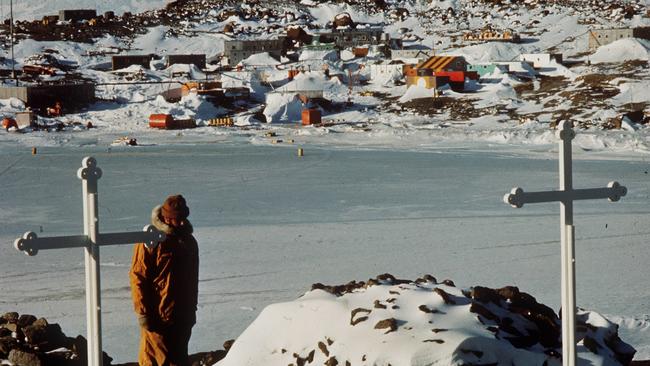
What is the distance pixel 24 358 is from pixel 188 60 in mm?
48811

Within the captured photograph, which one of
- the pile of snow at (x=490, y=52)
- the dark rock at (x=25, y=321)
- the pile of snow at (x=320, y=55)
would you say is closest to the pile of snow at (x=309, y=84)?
the pile of snow at (x=490, y=52)

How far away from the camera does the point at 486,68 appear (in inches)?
1745

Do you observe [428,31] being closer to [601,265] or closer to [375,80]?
[375,80]

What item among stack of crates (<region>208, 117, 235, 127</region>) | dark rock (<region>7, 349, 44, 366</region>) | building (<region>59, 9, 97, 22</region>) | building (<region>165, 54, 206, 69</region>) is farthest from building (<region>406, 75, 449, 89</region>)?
building (<region>59, 9, 97, 22</region>)

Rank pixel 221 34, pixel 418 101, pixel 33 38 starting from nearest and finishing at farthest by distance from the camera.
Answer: pixel 418 101 < pixel 33 38 < pixel 221 34

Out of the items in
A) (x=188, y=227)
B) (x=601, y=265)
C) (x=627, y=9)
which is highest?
(x=627, y=9)

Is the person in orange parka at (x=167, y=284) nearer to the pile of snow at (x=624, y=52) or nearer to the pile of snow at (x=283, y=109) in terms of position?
the pile of snow at (x=283, y=109)

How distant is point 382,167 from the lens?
67.9ft

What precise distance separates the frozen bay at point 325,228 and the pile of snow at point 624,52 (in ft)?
69.8

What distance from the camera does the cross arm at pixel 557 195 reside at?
390 cm

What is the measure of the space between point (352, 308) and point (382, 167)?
14869mm

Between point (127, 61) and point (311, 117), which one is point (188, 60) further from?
point (311, 117)

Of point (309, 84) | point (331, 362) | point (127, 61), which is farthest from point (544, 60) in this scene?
point (331, 362)

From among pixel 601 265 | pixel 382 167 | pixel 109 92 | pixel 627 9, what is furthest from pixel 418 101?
pixel 627 9
